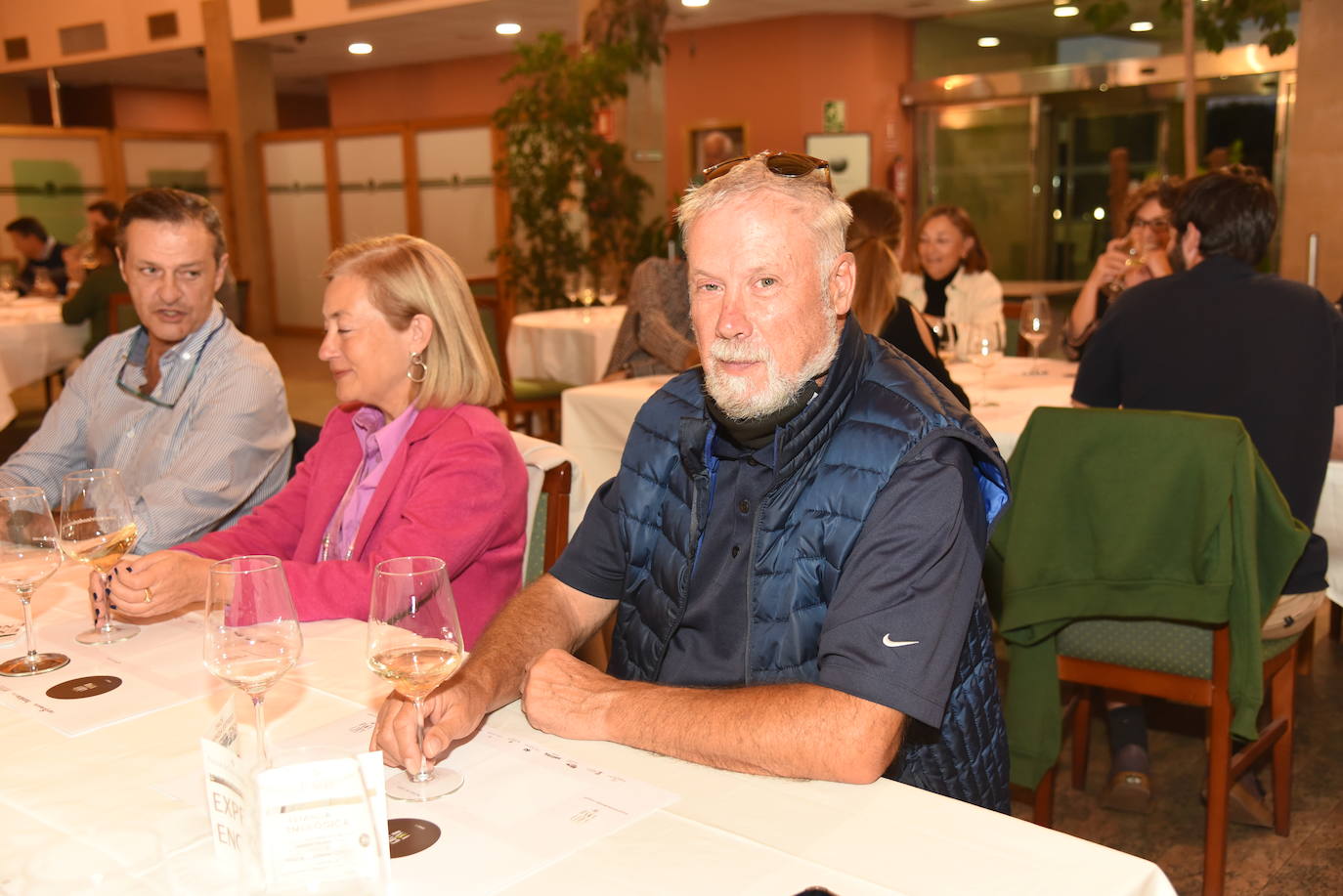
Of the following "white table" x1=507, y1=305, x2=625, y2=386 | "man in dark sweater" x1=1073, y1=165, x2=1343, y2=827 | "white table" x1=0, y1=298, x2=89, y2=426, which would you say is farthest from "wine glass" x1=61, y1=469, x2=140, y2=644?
"white table" x1=0, y1=298, x2=89, y2=426

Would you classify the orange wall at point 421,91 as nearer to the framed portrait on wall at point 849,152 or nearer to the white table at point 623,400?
the framed portrait on wall at point 849,152

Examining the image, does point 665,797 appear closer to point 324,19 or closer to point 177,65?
point 324,19

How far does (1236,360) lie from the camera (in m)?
2.92

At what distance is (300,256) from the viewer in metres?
13.5

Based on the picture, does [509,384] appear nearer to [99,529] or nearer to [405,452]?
[405,452]

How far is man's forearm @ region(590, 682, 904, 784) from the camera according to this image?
4.21ft

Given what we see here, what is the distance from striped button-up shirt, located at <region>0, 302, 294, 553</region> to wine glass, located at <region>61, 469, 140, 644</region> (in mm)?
721

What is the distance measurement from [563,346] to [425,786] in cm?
530

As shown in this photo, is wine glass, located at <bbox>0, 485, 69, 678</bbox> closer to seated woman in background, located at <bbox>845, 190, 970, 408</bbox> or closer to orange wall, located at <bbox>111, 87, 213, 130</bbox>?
seated woman in background, located at <bbox>845, 190, 970, 408</bbox>

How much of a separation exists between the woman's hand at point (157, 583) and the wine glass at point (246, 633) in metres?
0.55

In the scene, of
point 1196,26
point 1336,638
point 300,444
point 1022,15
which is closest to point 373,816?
point 300,444

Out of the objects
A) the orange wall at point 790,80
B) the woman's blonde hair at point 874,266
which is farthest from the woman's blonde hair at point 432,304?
the orange wall at point 790,80

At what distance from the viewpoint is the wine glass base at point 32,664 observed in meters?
1.62

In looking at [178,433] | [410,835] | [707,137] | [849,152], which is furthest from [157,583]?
[707,137]
